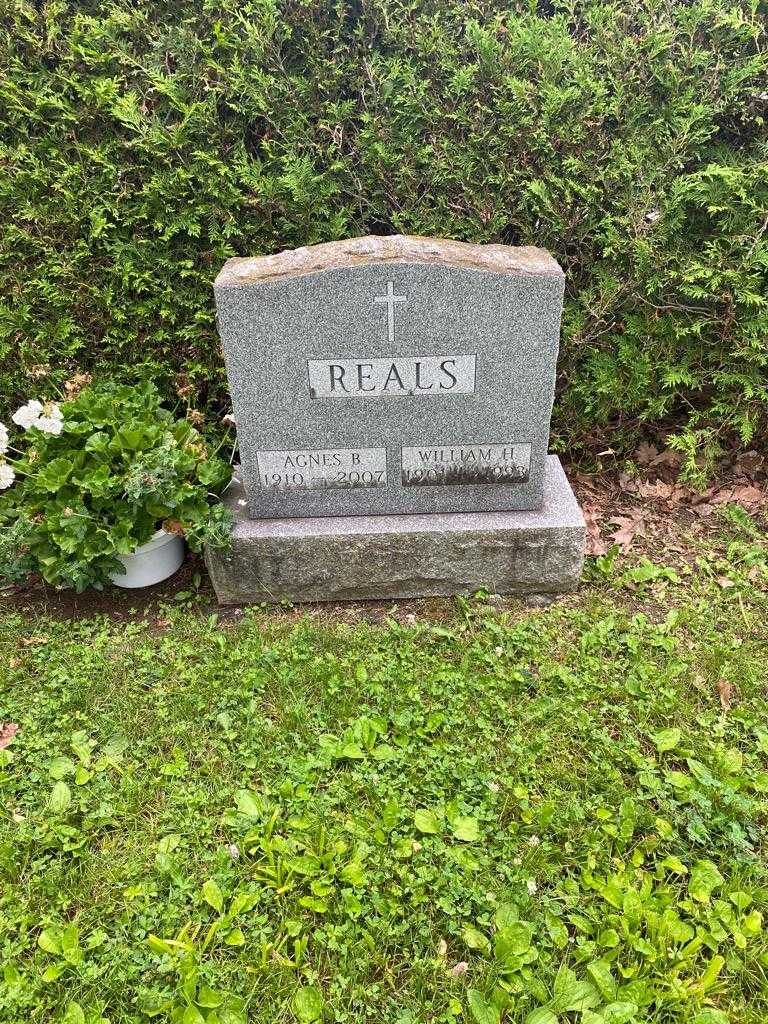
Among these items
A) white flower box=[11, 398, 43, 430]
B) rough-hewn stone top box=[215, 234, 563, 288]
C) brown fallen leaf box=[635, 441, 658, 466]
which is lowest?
brown fallen leaf box=[635, 441, 658, 466]

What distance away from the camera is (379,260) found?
2.79 m

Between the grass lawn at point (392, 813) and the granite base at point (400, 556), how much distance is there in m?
0.12

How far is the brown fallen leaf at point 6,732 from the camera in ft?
8.96

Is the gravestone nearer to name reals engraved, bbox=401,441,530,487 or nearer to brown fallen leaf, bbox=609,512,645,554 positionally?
name reals engraved, bbox=401,441,530,487

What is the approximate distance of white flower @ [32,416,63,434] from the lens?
3021mm

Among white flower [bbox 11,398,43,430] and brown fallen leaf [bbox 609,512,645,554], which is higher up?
white flower [bbox 11,398,43,430]

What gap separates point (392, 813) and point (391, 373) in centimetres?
A: 163

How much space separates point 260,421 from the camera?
310 cm

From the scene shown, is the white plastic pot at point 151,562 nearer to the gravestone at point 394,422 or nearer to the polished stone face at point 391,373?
the gravestone at point 394,422

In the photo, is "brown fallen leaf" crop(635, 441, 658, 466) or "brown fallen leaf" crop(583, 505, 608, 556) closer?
"brown fallen leaf" crop(583, 505, 608, 556)

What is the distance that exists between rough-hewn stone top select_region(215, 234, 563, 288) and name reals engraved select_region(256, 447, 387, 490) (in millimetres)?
726

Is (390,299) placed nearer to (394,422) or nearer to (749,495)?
(394,422)

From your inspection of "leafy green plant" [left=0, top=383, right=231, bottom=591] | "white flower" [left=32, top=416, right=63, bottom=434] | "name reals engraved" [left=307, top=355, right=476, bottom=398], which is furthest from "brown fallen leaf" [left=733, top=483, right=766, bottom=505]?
"white flower" [left=32, top=416, right=63, bottom=434]

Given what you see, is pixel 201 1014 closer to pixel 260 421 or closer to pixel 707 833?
pixel 707 833
